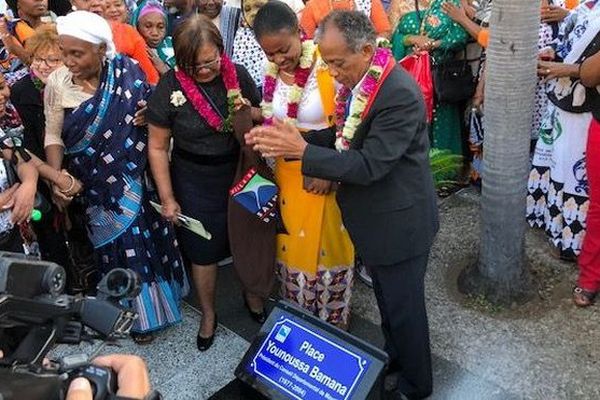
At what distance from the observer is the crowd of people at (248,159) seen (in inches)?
105

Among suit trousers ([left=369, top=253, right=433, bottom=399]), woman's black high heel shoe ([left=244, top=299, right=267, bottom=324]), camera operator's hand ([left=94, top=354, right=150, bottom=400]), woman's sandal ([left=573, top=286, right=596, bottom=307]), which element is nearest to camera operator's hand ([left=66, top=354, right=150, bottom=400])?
camera operator's hand ([left=94, top=354, right=150, bottom=400])

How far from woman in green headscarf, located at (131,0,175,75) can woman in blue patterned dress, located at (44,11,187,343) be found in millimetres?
1135

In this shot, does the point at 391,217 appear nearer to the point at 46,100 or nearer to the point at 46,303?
the point at 46,303

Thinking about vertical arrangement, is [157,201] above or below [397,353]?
above

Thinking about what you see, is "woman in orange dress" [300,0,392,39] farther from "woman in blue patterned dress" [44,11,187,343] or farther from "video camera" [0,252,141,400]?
"video camera" [0,252,141,400]

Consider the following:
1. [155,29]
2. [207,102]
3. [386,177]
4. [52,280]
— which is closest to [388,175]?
[386,177]

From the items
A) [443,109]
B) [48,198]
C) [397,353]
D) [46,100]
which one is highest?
[46,100]

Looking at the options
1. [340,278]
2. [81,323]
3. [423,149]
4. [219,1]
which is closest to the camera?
[81,323]

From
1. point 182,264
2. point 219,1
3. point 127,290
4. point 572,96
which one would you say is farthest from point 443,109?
point 127,290

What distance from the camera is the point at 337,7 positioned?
4.61 metres

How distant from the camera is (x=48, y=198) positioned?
355cm

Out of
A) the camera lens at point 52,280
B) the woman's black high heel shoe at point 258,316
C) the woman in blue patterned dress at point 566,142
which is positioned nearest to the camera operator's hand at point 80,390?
the camera lens at point 52,280

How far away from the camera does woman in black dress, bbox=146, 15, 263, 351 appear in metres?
2.98

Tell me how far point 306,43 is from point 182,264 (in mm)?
1522
